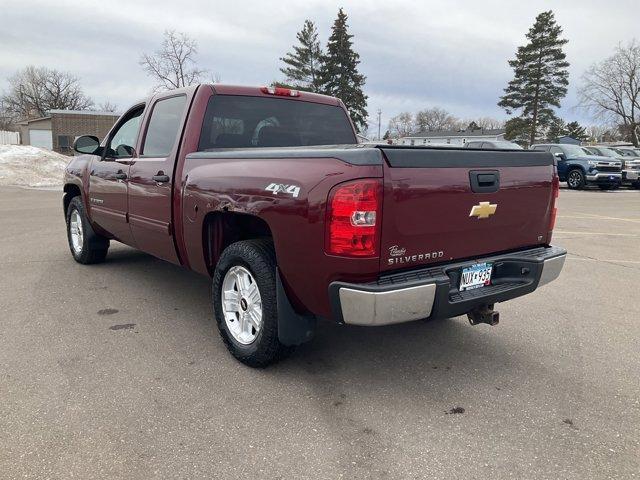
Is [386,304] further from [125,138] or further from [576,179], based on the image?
[576,179]

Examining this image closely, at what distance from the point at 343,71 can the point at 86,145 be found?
4462cm

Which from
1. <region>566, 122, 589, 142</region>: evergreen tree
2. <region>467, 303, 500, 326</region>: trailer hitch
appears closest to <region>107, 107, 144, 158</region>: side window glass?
<region>467, 303, 500, 326</region>: trailer hitch

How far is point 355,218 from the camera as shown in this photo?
8.36 feet

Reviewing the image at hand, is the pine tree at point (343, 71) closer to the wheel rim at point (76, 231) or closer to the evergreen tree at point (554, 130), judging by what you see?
the evergreen tree at point (554, 130)

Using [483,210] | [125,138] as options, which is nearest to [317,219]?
[483,210]

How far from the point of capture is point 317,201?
2631 millimetres

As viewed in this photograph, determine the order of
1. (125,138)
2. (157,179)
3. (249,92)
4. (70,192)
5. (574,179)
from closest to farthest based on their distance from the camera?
1. (157,179)
2. (249,92)
3. (125,138)
4. (70,192)
5. (574,179)

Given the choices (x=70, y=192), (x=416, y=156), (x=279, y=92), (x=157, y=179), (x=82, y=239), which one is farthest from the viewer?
(x=70, y=192)

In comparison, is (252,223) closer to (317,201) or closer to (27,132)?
(317,201)

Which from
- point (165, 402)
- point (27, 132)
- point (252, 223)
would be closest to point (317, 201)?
point (252, 223)

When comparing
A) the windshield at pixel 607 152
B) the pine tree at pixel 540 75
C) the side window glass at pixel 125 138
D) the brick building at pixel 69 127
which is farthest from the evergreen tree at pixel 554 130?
the side window glass at pixel 125 138

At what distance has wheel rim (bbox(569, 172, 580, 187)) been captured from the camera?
66.5 feet

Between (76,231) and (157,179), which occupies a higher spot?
(157,179)

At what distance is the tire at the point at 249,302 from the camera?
308cm
